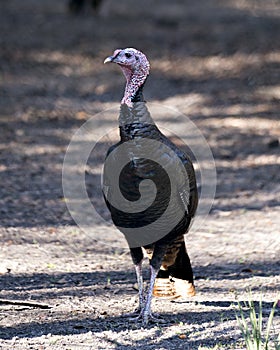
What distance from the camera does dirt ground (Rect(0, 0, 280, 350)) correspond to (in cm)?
575

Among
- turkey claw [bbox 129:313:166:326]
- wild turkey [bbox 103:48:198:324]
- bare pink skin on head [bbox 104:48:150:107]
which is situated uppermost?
bare pink skin on head [bbox 104:48:150:107]

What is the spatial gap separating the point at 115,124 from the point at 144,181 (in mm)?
6854

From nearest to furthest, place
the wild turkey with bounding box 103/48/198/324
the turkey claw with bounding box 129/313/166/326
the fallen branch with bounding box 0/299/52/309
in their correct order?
1. the wild turkey with bounding box 103/48/198/324
2. the turkey claw with bounding box 129/313/166/326
3. the fallen branch with bounding box 0/299/52/309

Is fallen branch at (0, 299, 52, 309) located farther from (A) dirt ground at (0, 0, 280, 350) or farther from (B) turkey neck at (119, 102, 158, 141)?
(B) turkey neck at (119, 102, 158, 141)

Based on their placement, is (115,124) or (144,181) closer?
(144,181)

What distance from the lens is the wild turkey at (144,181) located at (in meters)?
5.41

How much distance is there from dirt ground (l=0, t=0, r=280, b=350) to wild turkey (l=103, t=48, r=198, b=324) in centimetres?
57

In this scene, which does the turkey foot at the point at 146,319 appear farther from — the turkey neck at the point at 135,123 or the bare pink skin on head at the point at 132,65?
the bare pink skin on head at the point at 132,65

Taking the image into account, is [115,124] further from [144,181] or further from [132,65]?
[144,181]

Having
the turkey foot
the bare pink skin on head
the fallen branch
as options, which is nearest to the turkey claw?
the turkey foot

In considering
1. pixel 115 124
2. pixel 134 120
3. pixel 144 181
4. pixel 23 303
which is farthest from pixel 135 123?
pixel 115 124

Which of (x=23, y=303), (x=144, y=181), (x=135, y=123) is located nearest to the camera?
(x=144, y=181)

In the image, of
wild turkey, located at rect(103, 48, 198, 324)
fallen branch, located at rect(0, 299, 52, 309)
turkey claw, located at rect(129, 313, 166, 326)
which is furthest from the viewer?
fallen branch, located at rect(0, 299, 52, 309)

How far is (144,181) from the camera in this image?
539 cm
